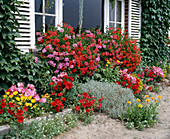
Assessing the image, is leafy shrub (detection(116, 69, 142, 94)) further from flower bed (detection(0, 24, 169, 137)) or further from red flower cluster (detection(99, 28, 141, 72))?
red flower cluster (detection(99, 28, 141, 72))

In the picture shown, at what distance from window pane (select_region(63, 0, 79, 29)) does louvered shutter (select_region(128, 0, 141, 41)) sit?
6.47ft

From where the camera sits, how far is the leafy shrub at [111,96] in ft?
12.7

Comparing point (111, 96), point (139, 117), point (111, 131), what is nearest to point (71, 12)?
point (111, 96)

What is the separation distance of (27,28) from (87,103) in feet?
6.73

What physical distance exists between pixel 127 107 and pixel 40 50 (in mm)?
2073

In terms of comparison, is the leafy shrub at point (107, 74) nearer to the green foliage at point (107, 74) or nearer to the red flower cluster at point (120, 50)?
the green foliage at point (107, 74)

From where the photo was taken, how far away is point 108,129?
11.3 ft

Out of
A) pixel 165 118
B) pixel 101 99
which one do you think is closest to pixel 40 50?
pixel 101 99

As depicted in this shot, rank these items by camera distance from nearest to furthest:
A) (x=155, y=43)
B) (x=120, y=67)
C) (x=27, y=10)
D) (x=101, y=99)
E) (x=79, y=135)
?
(x=79, y=135), (x=101, y=99), (x=27, y=10), (x=120, y=67), (x=155, y=43)

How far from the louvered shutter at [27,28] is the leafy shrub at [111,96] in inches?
55.9

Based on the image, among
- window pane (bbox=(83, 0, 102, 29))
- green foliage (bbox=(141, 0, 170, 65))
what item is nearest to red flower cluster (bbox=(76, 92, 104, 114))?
window pane (bbox=(83, 0, 102, 29))

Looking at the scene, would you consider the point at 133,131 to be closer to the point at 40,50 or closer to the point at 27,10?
the point at 40,50

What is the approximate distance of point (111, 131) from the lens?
3.38m

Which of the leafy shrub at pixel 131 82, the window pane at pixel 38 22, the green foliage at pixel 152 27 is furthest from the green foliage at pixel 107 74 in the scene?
the green foliage at pixel 152 27
